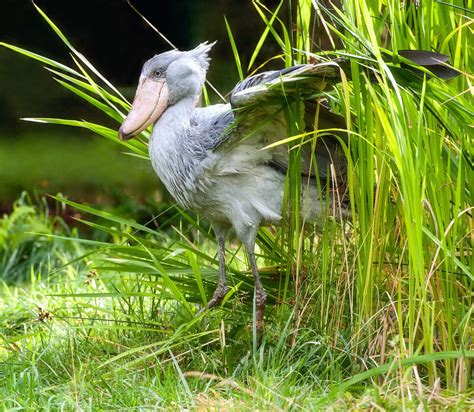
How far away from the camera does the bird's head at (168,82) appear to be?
3562 millimetres

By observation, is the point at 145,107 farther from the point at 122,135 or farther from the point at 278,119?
the point at 278,119

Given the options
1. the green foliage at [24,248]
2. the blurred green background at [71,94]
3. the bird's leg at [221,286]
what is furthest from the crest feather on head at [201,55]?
the blurred green background at [71,94]

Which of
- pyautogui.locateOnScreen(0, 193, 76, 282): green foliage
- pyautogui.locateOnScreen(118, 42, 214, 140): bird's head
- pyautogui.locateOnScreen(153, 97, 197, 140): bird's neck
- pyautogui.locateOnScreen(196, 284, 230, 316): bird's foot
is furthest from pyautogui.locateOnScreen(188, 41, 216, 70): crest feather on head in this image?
pyautogui.locateOnScreen(0, 193, 76, 282): green foliage

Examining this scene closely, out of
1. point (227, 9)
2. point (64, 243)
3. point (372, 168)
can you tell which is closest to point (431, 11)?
point (372, 168)

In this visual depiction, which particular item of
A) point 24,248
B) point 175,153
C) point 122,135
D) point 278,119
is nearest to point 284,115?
point 278,119

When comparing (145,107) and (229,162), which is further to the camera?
(145,107)

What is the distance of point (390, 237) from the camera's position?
9.85 feet

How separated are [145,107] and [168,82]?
0.42ft

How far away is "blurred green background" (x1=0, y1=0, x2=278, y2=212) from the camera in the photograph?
6.39 meters

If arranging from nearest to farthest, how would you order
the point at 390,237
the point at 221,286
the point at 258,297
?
the point at 390,237 → the point at 258,297 → the point at 221,286

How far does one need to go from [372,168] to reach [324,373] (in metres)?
0.61

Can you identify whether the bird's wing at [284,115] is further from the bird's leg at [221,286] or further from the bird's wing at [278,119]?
the bird's leg at [221,286]

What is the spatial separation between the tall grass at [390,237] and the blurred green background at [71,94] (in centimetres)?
308

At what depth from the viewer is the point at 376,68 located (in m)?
2.75
